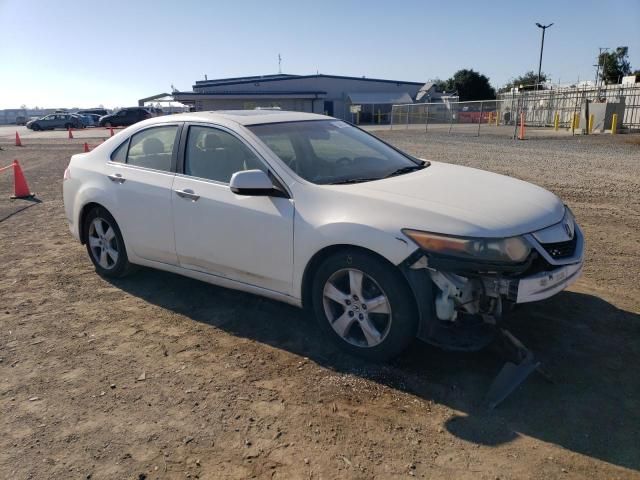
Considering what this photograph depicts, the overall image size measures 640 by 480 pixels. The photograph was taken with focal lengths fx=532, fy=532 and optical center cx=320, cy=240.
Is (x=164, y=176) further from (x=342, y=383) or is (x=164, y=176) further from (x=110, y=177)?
(x=342, y=383)

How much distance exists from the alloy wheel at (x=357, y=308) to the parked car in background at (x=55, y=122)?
161 feet

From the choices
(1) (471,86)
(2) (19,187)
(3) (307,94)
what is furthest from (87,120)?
(1) (471,86)

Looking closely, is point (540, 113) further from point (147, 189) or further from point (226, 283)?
point (226, 283)

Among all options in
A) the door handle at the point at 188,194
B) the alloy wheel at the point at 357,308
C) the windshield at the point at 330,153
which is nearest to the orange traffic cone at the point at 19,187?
the door handle at the point at 188,194

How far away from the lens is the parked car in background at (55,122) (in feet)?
153

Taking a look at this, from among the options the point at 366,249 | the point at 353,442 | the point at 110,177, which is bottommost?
the point at 353,442

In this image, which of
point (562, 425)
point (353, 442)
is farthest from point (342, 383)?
point (562, 425)

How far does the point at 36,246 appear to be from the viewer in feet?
22.3

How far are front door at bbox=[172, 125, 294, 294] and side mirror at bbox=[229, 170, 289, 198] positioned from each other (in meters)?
0.11

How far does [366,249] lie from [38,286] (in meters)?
3.67

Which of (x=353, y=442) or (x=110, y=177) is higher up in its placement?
(x=110, y=177)

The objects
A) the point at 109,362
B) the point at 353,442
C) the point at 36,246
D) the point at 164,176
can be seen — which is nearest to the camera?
the point at 353,442

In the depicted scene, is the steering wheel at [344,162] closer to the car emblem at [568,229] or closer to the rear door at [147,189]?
the rear door at [147,189]

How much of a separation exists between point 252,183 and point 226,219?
474mm
